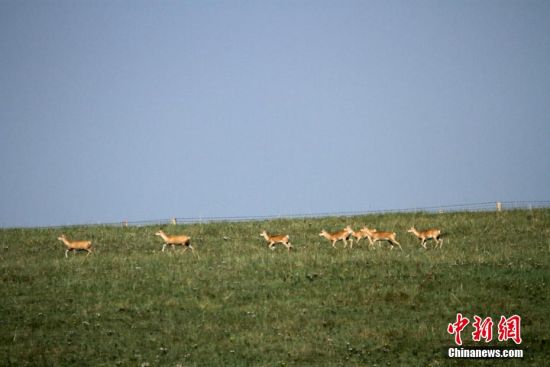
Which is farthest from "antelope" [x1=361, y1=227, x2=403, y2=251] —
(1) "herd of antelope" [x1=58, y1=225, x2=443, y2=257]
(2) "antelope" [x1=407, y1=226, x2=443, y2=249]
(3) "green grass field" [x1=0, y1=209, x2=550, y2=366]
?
(2) "antelope" [x1=407, y1=226, x2=443, y2=249]

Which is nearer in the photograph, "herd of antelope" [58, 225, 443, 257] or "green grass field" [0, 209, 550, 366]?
"green grass field" [0, 209, 550, 366]

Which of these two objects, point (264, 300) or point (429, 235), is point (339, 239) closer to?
point (429, 235)

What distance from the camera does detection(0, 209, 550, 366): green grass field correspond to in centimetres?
2411

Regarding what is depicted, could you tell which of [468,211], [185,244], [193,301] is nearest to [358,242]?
[185,244]

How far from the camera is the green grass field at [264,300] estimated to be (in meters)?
24.1

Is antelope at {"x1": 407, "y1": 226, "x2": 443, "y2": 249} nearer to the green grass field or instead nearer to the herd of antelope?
the herd of antelope

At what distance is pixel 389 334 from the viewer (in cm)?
2564

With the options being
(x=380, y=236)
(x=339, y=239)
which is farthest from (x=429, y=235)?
(x=339, y=239)

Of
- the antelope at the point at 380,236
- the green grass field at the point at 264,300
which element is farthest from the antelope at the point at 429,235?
the antelope at the point at 380,236

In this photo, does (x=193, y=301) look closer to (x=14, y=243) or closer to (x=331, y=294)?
(x=331, y=294)

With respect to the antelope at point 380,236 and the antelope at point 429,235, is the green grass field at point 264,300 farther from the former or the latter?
the antelope at point 380,236

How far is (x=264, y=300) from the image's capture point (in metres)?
30.5

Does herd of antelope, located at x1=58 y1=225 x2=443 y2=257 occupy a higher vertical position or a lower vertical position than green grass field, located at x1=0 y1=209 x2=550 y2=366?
higher

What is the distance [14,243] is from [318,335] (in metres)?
26.3
